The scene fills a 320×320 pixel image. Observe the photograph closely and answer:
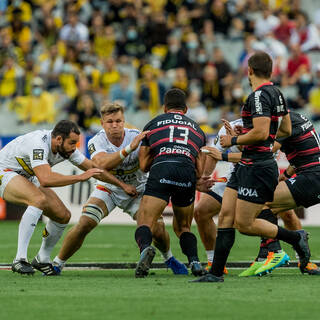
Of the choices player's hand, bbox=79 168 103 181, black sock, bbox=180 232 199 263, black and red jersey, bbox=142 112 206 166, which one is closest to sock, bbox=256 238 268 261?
black sock, bbox=180 232 199 263

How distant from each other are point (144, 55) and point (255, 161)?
15.3 m

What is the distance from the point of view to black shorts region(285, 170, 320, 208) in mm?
9891

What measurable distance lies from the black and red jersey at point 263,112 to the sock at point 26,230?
8.98 feet

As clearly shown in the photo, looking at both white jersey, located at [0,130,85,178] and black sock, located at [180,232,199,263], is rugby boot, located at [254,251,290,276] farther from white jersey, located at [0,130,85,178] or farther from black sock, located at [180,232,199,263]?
white jersey, located at [0,130,85,178]

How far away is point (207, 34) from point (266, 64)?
15.1m

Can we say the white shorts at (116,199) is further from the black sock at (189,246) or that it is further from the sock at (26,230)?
the black sock at (189,246)

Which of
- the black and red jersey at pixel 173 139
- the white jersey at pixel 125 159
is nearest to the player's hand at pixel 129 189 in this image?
the white jersey at pixel 125 159

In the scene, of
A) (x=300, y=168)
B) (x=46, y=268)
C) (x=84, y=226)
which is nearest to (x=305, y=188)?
(x=300, y=168)

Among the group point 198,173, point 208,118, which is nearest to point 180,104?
point 198,173

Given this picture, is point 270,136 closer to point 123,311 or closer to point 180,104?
point 180,104

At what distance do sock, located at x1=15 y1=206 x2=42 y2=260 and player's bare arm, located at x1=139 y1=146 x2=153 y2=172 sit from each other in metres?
1.40

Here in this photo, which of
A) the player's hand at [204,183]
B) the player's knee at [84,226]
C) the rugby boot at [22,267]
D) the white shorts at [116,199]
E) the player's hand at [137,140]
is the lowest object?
the rugby boot at [22,267]

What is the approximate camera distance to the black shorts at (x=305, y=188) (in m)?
9.89

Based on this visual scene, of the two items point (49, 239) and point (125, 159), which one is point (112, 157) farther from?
point (49, 239)
